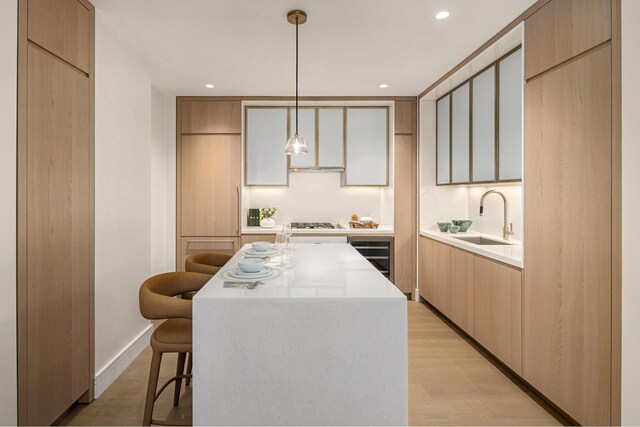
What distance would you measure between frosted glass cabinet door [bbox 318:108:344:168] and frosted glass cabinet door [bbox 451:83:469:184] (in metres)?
1.35

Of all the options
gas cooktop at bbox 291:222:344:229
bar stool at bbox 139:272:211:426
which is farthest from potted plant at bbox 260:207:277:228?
bar stool at bbox 139:272:211:426

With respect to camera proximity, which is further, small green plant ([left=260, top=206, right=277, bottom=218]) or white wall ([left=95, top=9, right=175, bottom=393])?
small green plant ([left=260, top=206, right=277, bottom=218])

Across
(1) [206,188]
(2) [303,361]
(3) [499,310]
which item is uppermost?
(1) [206,188]

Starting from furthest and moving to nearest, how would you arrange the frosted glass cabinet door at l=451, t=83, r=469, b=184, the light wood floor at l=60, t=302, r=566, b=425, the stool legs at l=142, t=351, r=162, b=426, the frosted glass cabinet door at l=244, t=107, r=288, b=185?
the frosted glass cabinet door at l=244, t=107, r=288, b=185
the frosted glass cabinet door at l=451, t=83, r=469, b=184
the light wood floor at l=60, t=302, r=566, b=425
the stool legs at l=142, t=351, r=162, b=426

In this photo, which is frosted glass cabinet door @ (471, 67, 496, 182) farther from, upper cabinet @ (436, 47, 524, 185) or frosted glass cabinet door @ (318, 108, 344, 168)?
frosted glass cabinet door @ (318, 108, 344, 168)

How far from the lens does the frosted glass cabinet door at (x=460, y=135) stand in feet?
11.9

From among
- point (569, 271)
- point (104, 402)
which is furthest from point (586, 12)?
point (104, 402)

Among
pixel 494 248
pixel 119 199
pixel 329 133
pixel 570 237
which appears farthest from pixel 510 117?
pixel 119 199

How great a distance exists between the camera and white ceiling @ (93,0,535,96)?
2.42 m

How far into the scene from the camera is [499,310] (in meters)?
2.70

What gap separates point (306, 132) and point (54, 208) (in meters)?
3.07

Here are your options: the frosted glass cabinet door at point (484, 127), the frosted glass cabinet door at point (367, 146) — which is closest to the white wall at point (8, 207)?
the frosted glass cabinet door at point (484, 127)

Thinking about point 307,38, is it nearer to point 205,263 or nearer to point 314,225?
point 205,263

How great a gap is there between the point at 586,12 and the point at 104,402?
361cm
